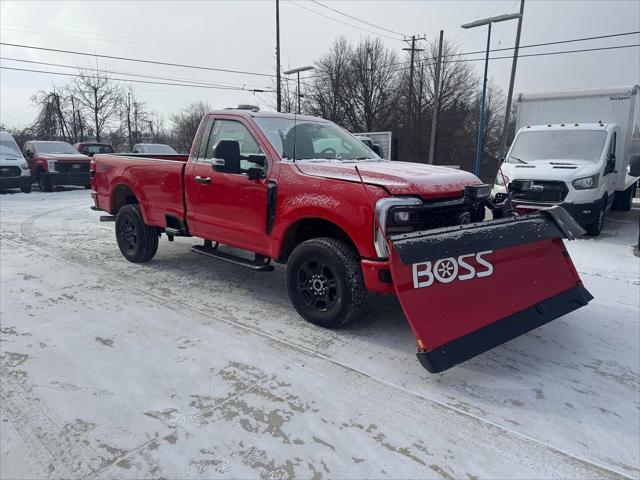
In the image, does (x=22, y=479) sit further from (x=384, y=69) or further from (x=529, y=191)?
(x=384, y=69)

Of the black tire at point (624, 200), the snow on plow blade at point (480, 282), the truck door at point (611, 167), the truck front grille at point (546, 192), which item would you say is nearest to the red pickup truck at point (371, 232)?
the snow on plow blade at point (480, 282)

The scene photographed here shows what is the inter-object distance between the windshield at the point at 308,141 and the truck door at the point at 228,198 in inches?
9.7

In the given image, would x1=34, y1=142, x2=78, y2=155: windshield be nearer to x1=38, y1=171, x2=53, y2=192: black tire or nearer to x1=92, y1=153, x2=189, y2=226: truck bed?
x1=38, y1=171, x2=53, y2=192: black tire

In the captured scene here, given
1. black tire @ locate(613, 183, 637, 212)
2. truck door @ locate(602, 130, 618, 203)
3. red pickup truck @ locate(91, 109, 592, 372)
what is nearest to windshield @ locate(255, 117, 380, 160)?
red pickup truck @ locate(91, 109, 592, 372)

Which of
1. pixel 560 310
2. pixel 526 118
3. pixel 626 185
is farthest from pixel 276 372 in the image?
pixel 626 185

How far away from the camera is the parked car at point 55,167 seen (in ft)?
54.1

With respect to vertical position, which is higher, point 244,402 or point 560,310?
point 560,310

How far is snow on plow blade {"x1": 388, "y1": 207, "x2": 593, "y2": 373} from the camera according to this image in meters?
3.14

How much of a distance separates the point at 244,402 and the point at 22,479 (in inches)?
49.1

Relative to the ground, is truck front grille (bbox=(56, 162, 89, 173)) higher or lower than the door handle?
lower

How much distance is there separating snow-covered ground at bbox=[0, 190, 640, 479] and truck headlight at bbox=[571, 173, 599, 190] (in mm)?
3830

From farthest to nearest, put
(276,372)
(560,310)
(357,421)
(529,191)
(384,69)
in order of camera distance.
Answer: (384,69) < (529,191) < (560,310) < (276,372) < (357,421)

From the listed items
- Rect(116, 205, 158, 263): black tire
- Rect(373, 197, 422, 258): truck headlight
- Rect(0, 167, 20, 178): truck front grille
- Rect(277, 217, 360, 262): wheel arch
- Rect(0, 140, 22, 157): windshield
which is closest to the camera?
Rect(373, 197, 422, 258): truck headlight

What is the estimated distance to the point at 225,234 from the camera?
498 cm
